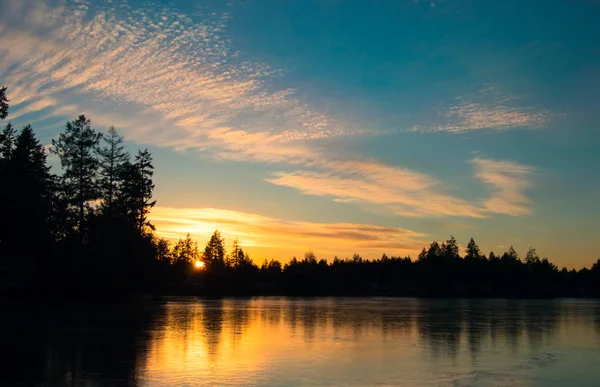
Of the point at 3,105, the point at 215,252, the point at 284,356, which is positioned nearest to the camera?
the point at 284,356

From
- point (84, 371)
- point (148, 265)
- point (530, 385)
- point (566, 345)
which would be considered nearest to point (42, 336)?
point (84, 371)

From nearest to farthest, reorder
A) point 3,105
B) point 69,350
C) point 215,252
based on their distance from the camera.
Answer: point 69,350 < point 3,105 < point 215,252

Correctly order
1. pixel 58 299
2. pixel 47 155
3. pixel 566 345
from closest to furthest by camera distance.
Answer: pixel 566 345, pixel 58 299, pixel 47 155

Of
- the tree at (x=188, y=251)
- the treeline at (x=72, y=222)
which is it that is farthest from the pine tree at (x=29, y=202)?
the tree at (x=188, y=251)

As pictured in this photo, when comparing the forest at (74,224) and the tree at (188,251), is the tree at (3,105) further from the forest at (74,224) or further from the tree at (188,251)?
the tree at (188,251)

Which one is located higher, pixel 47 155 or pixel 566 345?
pixel 47 155

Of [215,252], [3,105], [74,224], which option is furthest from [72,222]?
[215,252]

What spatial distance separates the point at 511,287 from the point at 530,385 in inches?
7457

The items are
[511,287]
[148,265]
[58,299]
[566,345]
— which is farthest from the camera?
[511,287]

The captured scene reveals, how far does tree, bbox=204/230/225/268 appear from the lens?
16312 centimetres

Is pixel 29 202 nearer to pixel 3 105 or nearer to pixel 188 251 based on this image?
pixel 3 105

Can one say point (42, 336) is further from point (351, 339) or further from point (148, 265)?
point (148, 265)

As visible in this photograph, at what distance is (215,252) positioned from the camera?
165m

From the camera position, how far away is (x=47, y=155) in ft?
222
